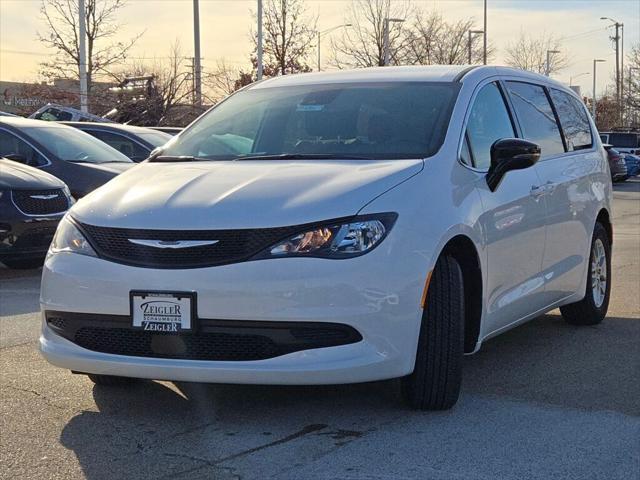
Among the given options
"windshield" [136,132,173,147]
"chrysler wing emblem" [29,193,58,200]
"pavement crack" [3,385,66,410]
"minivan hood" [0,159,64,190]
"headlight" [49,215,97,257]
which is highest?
"windshield" [136,132,173,147]

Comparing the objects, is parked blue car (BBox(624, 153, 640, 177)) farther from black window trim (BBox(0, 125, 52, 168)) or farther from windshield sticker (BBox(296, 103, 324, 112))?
windshield sticker (BBox(296, 103, 324, 112))

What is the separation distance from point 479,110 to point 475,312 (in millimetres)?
1184

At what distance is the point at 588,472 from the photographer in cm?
389

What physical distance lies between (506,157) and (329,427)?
5.73 feet

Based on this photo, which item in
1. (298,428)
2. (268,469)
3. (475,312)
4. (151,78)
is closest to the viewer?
(268,469)

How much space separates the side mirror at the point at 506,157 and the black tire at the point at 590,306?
1866mm

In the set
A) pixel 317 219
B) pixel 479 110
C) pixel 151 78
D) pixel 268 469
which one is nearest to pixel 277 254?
pixel 317 219

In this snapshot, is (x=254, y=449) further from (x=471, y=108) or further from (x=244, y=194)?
(x=471, y=108)

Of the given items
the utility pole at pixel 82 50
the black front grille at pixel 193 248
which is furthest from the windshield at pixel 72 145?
the utility pole at pixel 82 50

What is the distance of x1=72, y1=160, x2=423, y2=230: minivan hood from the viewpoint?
423 cm

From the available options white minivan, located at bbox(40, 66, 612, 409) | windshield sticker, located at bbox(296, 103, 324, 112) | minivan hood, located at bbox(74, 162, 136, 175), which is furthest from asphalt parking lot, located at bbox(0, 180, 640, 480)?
minivan hood, located at bbox(74, 162, 136, 175)

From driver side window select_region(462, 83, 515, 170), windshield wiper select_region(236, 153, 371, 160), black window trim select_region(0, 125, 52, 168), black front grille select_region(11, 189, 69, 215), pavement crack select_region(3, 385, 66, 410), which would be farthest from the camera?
black window trim select_region(0, 125, 52, 168)

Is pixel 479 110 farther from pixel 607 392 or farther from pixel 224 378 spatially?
pixel 224 378

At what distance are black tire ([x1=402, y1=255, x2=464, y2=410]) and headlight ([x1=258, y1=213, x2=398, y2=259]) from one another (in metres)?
0.45
